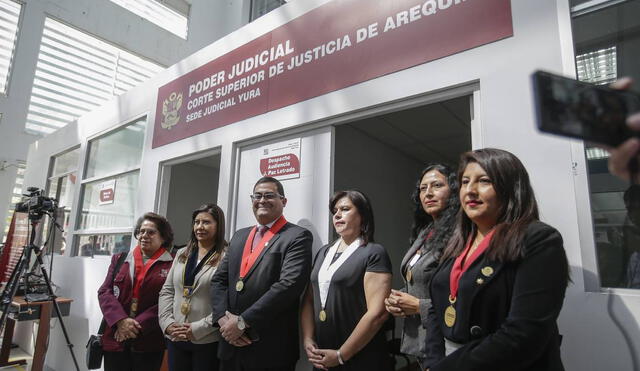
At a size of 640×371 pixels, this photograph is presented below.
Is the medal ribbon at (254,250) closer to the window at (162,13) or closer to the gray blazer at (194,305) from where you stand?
the gray blazer at (194,305)

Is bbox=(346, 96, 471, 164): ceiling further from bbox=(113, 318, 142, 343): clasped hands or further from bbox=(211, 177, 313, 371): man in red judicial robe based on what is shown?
bbox=(113, 318, 142, 343): clasped hands

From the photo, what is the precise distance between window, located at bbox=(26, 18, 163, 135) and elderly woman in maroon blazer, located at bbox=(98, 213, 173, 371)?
6282 mm

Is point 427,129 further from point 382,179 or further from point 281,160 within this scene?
point 281,160

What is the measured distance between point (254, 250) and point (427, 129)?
7.47 ft

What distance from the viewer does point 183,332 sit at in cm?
211

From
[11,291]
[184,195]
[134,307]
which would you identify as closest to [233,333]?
[134,307]

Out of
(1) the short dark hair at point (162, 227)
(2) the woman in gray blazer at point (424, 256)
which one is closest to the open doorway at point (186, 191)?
(1) the short dark hair at point (162, 227)

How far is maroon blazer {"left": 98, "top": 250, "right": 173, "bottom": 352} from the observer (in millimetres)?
2381

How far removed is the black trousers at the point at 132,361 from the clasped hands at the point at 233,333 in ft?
2.86

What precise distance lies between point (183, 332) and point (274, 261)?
0.70 metres

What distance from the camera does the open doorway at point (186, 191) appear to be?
4223 millimetres

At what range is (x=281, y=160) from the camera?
2.67 m

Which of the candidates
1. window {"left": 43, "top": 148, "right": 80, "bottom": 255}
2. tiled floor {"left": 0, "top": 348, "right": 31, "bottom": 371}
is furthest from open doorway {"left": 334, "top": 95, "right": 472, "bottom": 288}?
tiled floor {"left": 0, "top": 348, "right": 31, "bottom": 371}

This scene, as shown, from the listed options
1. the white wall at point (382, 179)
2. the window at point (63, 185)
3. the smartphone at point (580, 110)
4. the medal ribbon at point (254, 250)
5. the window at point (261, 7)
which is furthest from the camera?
the window at point (261, 7)
